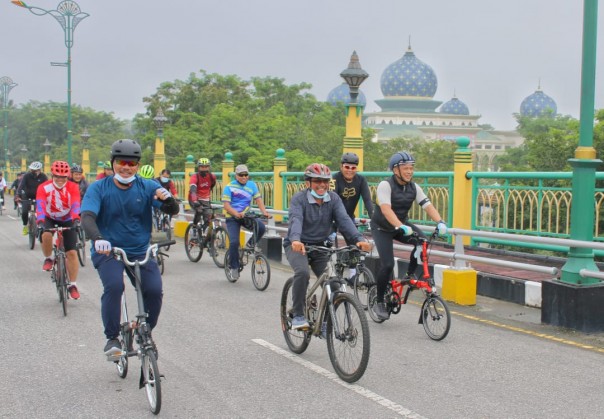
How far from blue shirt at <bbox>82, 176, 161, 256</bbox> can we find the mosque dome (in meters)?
130

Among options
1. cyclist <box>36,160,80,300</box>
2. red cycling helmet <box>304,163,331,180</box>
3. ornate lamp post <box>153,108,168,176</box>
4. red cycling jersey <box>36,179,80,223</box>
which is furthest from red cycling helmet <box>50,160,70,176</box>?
ornate lamp post <box>153,108,168,176</box>

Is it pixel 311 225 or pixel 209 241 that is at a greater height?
pixel 311 225

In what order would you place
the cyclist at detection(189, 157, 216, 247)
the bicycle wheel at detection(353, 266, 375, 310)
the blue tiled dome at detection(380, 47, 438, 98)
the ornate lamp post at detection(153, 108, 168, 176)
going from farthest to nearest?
the blue tiled dome at detection(380, 47, 438, 98) → the ornate lamp post at detection(153, 108, 168, 176) → the cyclist at detection(189, 157, 216, 247) → the bicycle wheel at detection(353, 266, 375, 310)

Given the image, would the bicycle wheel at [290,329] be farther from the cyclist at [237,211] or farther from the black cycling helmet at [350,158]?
the cyclist at [237,211]

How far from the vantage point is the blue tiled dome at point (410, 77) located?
422ft

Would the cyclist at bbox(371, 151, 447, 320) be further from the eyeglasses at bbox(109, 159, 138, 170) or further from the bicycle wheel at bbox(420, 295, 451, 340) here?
the eyeglasses at bbox(109, 159, 138, 170)

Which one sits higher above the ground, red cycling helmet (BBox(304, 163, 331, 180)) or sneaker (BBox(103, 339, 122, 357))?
red cycling helmet (BBox(304, 163, 331, 180))

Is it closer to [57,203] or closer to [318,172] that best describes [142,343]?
[318,172]

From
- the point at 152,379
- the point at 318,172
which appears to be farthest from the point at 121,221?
the point at 318,172

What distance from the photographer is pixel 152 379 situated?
5375 mm

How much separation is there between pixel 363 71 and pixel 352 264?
9.30 metres

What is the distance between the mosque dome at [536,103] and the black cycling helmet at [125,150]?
427ft

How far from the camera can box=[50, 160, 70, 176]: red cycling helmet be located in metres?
10.0

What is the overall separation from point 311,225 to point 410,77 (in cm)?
12557
